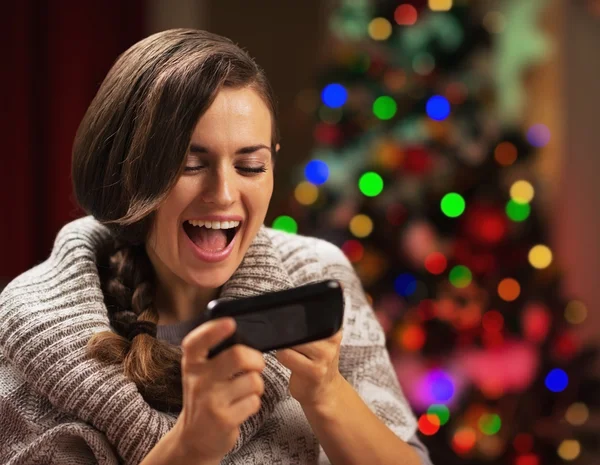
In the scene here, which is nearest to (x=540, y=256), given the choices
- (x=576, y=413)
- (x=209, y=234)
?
(x=576, y=413)

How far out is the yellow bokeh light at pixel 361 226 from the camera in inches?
113

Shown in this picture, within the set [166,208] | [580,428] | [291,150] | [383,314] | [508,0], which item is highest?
[508,0]

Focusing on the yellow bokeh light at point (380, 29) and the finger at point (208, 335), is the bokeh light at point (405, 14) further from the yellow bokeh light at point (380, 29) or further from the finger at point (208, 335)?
the finger at point (208, 335)

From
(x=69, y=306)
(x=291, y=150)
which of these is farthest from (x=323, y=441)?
(x=291, y=150)

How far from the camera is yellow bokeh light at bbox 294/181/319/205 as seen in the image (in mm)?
A: 2986

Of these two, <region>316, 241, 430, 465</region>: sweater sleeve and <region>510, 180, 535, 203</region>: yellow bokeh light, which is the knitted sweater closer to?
<region>316, 241, 430, 465</region>: sweater sleeve

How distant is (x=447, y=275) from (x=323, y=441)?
1774mm

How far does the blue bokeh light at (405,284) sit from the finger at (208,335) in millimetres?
2007

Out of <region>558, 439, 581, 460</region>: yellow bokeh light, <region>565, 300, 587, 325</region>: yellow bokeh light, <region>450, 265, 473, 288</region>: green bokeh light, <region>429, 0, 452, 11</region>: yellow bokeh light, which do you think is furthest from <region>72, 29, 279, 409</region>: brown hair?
<region>558, 439, 581, 460</region>: yellow bokeh light

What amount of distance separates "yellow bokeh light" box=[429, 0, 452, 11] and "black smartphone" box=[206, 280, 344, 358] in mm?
2133

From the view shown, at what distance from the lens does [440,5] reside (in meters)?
2.91

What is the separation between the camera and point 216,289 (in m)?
1.36

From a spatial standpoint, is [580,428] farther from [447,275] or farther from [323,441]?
[323,441]

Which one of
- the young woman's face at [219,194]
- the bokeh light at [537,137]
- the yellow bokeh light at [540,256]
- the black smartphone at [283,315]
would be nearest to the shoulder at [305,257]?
the young woman's face at [219,194]
